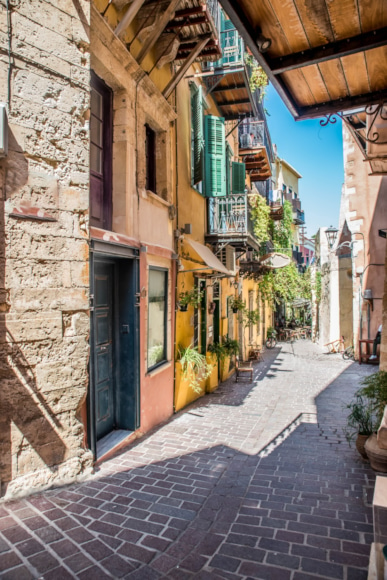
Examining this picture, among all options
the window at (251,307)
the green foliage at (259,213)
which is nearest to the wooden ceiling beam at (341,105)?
the green foliage at (259,213)

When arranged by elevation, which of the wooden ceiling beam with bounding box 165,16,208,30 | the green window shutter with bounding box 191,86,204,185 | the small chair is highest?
the wooden ceiling beam with bounding box 165,16,208,30

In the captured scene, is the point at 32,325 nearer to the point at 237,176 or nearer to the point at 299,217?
the point at 237,176

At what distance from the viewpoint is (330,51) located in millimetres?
3355

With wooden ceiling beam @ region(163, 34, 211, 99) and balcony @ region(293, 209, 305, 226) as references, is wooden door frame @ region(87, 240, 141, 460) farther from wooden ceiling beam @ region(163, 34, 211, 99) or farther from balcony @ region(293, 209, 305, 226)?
balcony @ region(293, 209, 305, 226)

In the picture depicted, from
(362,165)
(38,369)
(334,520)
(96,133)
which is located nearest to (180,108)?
(96,133)

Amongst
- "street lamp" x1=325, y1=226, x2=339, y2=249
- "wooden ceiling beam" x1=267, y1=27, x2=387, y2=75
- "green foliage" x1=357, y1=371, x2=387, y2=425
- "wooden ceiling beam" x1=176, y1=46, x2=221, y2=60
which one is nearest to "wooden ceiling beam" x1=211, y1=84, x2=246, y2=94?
"wooden ceiling beam" x1=176, y1=46, x2=221, y2=60

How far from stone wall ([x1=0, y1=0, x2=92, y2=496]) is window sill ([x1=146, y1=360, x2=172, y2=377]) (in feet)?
6.96

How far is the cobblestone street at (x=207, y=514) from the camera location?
311cm

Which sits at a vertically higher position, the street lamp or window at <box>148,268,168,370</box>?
the street lamp

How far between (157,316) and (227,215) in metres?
4.45

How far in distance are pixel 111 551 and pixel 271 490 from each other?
6.35 ft

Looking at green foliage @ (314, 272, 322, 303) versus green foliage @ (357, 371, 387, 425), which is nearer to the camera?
green foliage @ (357, 371, 387, 425)

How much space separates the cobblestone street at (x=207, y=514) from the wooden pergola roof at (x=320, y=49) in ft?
13.2

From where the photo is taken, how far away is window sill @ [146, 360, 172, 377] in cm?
658
